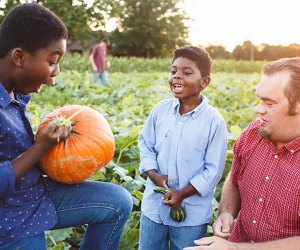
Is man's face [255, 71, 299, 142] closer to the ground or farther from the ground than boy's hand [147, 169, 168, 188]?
farther from the ground

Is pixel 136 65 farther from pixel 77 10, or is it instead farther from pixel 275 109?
pixel 275 109

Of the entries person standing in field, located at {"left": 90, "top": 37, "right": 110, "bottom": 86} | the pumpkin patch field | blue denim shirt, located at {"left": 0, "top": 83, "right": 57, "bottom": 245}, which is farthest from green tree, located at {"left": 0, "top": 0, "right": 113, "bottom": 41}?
blue denim shirt, located at {"left": 0, "top": 83, "right": 57, "bottom": 245}

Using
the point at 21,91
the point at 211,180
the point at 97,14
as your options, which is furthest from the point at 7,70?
the point at 97,14

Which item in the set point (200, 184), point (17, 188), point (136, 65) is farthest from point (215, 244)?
point (136, 65)

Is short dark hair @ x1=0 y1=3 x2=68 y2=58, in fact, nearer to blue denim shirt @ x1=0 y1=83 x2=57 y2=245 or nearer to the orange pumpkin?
blue denim shirt @ x1=0 y1=83 x2=57 y2=245

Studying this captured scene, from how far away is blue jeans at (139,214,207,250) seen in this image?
2990 mm

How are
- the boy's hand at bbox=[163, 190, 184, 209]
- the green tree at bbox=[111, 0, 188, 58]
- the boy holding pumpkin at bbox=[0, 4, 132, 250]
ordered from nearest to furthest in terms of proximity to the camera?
the boy holding pumpkin at bbox=[0, 4, 132, 250] < the boy's hand at bbox=[163, 190, 184, 209] < the green tree at bbox=[111, 0, 188, 58]

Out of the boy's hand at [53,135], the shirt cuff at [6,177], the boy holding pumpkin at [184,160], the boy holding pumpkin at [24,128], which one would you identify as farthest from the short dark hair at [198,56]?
the shirt cuff at [6,177]

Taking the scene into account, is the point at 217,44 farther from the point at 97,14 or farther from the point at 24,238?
the point at 24,238

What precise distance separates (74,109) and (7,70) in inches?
18.1

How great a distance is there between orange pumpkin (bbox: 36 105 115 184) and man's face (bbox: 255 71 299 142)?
82 centimetres

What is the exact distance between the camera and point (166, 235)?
10.2ft

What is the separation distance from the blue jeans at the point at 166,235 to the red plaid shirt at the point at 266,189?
28 centimetres

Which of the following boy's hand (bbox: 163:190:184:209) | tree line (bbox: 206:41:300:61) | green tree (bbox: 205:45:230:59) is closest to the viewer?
boy's hand (bbox: 163:190:184:209)
